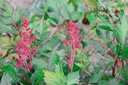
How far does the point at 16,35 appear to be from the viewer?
1.24m

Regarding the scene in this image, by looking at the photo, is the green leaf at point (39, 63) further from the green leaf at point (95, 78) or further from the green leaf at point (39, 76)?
the green leaf at point (95, 78)

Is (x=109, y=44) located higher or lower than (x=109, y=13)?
lower

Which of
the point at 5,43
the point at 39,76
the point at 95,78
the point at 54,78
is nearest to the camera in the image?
the point at 54,78

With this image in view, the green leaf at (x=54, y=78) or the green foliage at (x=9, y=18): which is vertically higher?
the green foliage at (x=9, y=18)

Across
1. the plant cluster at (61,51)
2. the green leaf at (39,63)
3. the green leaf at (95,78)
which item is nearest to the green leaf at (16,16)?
the plant cluster at (61,51)

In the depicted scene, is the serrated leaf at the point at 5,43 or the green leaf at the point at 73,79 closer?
the green leaf at the point at 73,79

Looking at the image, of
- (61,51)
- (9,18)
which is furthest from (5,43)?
(61,51)

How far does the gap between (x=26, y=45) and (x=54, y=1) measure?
41cm

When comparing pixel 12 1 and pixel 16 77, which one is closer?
pixel 16 77

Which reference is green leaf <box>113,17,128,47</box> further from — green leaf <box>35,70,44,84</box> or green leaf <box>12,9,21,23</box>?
green leaf <box>12,9,21,23</box>

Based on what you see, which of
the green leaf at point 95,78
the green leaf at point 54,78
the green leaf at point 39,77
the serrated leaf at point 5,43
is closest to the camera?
the green leaf at point 54,78

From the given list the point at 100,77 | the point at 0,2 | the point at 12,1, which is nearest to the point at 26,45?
the point at 100,77

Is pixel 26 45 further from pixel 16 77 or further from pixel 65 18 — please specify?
pixel 65 18

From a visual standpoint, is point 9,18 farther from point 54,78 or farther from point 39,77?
point 54,78
